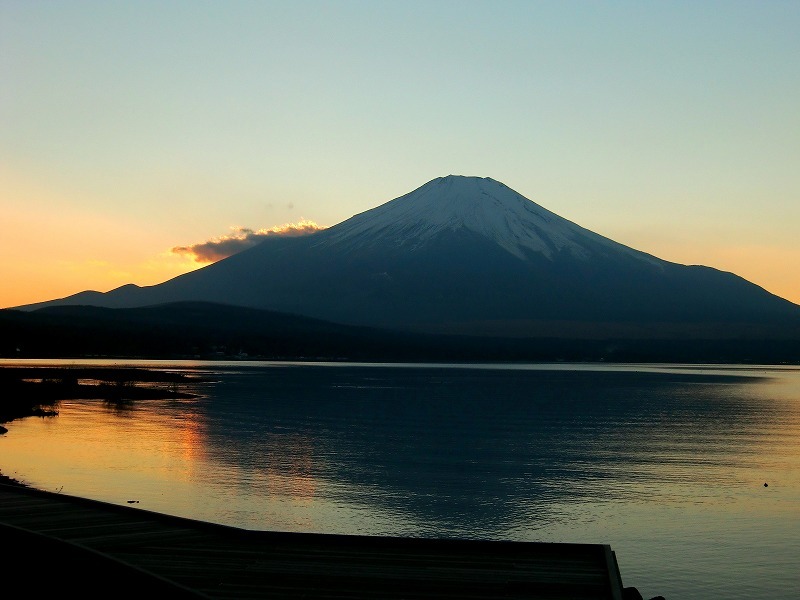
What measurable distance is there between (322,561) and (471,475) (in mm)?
22720

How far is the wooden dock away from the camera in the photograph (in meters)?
14.6

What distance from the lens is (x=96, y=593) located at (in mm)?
9484

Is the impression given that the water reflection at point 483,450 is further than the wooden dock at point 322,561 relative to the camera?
Yes

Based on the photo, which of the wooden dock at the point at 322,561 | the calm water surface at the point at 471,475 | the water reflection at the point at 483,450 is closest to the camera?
the wooden dock at the point at 322,561

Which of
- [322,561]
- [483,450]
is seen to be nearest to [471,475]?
[483,450]

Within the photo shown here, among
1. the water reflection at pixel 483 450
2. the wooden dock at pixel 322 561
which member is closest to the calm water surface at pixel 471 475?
the water reflection at pixel 483 450

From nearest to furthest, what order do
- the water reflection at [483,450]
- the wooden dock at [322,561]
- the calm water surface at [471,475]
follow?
the wooden dock at [322,561] → the calm water surface at [471,475] → the water reflection at [483,450]

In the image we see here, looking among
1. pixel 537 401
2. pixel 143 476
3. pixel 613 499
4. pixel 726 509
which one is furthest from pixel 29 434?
pixel 537 401

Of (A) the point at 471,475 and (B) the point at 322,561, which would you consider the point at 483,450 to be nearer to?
(A) the point at 471,475

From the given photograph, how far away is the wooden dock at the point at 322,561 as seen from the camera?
48.0 ft

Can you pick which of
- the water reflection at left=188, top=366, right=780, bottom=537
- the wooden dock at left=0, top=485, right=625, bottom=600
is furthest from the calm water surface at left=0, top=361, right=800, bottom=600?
the wooden dock at left=0, top=485, right=625, bottom=600

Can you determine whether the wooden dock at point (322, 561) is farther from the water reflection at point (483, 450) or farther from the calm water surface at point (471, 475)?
the water reflection at point (483, 450)

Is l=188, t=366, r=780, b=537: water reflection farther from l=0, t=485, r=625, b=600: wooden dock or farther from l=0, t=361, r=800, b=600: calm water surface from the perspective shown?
l=0, t=485, r=625, b=600: wooden dock

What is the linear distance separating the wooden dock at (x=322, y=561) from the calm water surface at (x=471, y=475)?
6260 mm
